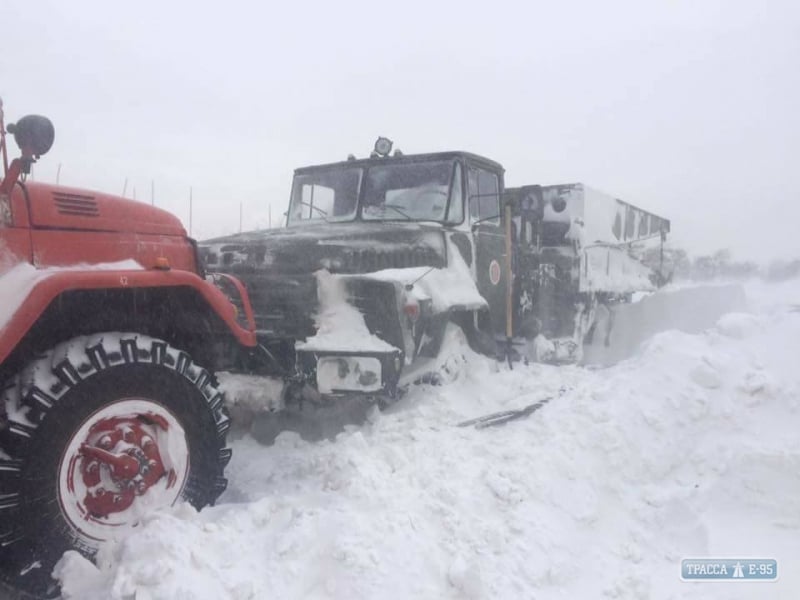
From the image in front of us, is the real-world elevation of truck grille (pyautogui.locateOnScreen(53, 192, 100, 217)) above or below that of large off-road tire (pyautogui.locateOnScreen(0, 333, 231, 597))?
above

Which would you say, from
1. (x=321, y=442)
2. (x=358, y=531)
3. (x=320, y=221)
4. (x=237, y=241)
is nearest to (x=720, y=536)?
(x=358, y=531)

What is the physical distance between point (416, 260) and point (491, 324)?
50.8 inches

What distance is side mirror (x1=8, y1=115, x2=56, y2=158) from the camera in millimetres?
2826

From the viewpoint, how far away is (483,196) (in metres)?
6.54

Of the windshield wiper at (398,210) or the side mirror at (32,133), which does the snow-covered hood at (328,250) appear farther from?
the side mirror at (32,133)

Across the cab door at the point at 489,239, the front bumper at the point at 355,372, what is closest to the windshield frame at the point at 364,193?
the cab door at the point at 489,239

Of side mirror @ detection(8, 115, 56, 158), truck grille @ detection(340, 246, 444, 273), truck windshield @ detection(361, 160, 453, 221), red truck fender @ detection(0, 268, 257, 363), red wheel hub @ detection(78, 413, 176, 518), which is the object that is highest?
truck windshield @ detection(361, 160, 453, 221)

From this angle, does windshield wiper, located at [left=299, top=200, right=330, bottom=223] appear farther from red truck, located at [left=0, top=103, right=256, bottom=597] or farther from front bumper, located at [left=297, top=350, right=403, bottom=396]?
red truck, located at [left=0, top=103, right=256, bottom=597]

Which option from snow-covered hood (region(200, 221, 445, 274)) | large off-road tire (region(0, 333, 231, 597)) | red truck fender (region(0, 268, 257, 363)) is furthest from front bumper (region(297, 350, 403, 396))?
large off-road tire (region(0, 333, 231, 597))

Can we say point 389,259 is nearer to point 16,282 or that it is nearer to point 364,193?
point 364,193

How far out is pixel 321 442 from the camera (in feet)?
15.3

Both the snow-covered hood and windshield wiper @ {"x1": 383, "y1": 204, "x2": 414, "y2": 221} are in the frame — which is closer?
the snow-covered hood

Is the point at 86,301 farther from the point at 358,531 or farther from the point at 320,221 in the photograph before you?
the point at 320,221

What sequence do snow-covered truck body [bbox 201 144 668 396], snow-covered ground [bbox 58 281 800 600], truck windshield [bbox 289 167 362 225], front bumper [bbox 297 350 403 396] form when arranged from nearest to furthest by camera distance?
snow-covered ground [bbox 58 281 800 600] < front bumper [bbox 297 350 403 396] < snow-covered truck body [bbox 201 144 668 396] < truck windshield [bbox 289 167 362 225]
